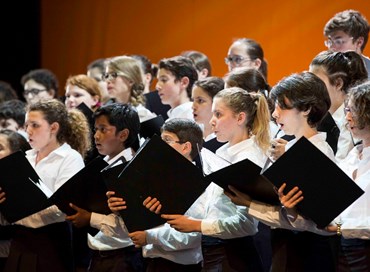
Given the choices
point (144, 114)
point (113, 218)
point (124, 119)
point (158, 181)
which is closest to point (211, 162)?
point (158, 181)

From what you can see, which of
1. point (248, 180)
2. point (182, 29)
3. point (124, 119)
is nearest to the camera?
point (248, 180)

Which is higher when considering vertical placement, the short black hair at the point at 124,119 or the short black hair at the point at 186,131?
the short black hair at the point at 186,131

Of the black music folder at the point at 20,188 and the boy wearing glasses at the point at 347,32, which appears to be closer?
the black music folder at the point at 20,188

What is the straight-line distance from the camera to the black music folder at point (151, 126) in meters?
4.09

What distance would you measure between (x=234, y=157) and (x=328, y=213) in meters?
0.70

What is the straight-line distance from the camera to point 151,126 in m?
4.10

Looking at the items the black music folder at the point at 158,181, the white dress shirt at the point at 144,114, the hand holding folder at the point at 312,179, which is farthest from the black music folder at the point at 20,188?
the hand holding folder at the point at 312,179

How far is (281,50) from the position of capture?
17.9 feet

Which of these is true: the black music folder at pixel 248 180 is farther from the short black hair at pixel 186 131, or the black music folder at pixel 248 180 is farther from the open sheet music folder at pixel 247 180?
the short black hair at pixel 186 131

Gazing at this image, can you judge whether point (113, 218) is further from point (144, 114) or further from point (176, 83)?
point (176, 83)

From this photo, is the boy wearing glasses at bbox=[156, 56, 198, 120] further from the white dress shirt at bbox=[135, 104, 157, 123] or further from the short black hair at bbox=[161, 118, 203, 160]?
the short black hair at bbox=[161, 118, 203, 160]

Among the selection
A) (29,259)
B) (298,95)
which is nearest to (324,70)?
(298,95)

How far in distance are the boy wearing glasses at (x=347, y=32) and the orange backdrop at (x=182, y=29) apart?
757 mm

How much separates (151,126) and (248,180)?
120 centimetres
